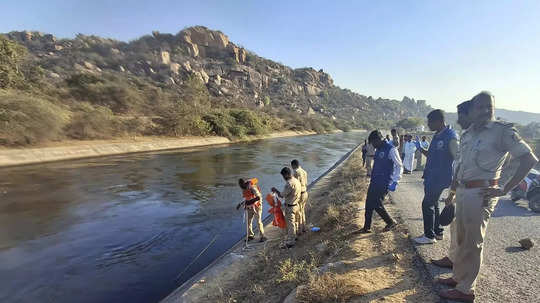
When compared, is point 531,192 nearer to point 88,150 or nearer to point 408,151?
point 408,151

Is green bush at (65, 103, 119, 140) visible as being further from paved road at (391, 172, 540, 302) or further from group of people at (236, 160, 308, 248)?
paved road at (391, 172, 540, 302)

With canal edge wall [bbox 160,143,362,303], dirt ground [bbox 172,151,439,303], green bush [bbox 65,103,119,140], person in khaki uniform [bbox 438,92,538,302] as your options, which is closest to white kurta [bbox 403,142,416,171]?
dirt ground [bbox 172,151,439,303]

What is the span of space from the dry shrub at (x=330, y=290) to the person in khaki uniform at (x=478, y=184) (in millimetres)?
972

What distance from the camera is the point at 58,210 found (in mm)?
10352

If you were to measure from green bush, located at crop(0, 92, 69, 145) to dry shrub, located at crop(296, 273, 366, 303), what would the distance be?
2790 cm

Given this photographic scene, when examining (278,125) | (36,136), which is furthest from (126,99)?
(278,125)

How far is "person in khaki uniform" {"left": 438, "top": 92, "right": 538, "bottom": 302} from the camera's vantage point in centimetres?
275

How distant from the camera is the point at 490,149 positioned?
9.19 ft

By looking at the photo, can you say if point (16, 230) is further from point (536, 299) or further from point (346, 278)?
point (536, 299)

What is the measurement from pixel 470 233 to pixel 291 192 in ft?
12.6

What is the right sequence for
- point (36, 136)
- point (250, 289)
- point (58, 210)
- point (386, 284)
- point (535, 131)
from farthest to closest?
1. point (535, 131)
2. point (36, 136)
3. point (58, 210)
4. point (250, 289)
5. point (386, 284)

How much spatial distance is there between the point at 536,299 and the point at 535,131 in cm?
7097

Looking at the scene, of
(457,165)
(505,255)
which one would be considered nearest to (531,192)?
(505,255)

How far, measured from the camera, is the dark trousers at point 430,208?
4.44 metres
